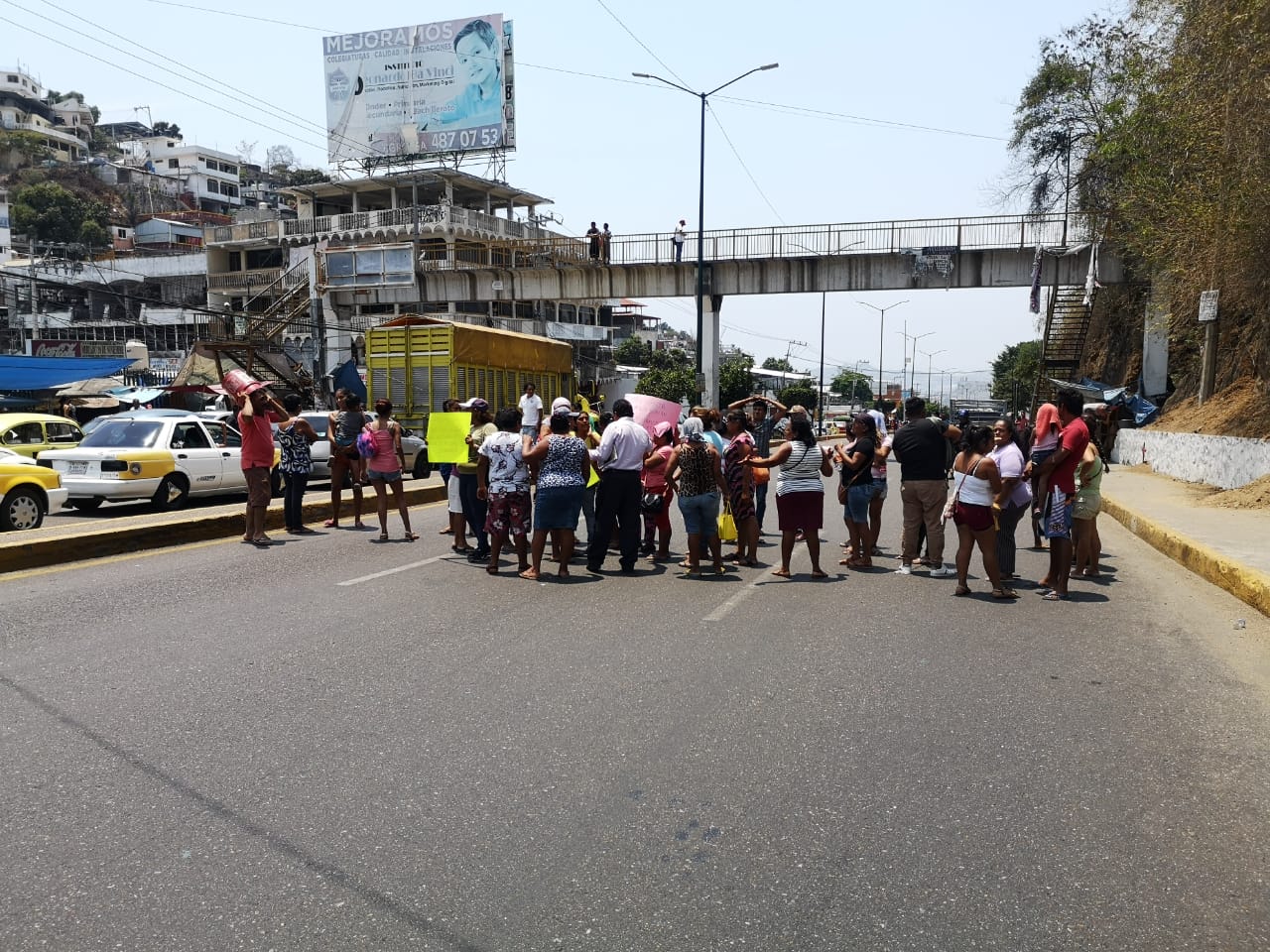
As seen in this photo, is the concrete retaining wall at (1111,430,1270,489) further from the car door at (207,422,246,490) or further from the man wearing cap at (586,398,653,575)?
the car door at (207,422,246,490)

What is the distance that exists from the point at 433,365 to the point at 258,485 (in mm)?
11166

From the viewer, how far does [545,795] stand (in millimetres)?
4074

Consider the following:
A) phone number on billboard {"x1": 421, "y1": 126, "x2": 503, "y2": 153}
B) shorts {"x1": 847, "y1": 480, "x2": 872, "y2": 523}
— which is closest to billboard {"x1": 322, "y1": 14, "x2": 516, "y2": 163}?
phone number on billboard {"x1": 421, "y1": 126, "x2": 503, "y2": 153}

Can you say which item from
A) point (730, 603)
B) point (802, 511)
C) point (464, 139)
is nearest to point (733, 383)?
point (464, 139)

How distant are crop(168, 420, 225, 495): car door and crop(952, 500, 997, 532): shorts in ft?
37.6

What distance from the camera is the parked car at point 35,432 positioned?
1706 centimetres

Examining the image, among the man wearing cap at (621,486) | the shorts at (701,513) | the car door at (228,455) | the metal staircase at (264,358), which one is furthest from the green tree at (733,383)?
the shorts at (701,513)

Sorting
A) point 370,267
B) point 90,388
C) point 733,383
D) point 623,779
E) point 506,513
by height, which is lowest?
point 733,383

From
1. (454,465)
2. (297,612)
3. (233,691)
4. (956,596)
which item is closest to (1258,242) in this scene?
(956,596)

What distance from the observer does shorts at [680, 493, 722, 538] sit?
31.6 ft

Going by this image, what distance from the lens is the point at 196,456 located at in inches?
597

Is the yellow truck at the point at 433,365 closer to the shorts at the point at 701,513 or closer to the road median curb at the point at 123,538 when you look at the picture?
the road median curb at the point at 123,538

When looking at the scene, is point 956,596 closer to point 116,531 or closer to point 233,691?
point 233,691

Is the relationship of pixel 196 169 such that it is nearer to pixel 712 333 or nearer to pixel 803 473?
pixel 712 333
